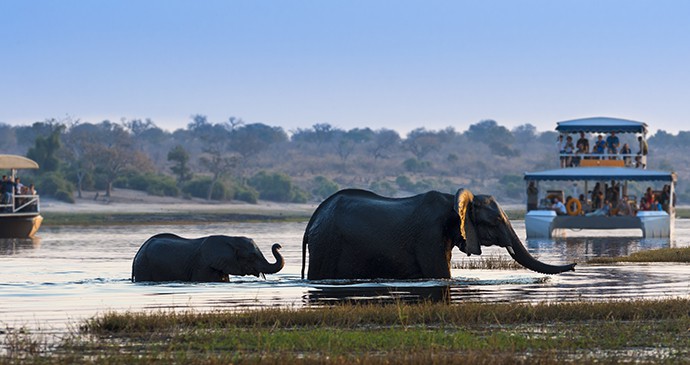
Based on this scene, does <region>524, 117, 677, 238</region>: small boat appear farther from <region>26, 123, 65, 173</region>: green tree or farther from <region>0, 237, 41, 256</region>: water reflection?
<region>26, 123, 65, 173</region>: green tree

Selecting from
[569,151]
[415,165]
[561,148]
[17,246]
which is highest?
[415,165]

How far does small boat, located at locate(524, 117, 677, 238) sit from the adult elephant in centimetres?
2997

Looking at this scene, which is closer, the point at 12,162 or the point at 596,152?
the point at 596,152

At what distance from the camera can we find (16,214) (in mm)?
52906

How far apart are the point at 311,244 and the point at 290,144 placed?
150508mm

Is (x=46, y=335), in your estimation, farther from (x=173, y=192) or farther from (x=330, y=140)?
(x=330, y=140)

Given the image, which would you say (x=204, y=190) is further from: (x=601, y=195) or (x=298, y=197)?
(x=601, y=195)

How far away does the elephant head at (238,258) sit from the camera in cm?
2198

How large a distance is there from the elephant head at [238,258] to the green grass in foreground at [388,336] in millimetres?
5511

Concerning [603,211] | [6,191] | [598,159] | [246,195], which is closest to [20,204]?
[6,191]

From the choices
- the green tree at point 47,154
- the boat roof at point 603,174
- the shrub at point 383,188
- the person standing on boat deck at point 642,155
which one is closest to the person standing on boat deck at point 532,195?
the boat roof at point 603,174

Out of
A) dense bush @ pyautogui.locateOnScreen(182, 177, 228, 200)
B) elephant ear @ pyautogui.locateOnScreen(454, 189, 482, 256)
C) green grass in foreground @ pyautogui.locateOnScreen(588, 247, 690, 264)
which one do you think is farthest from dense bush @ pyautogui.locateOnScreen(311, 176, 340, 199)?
elephant ear @ pyautogui.locateOnScreen(454, 189, 482, 256)

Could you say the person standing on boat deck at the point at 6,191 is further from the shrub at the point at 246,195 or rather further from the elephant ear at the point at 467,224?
the shrub at the point at 246,195

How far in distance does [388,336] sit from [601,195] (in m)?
42.0
